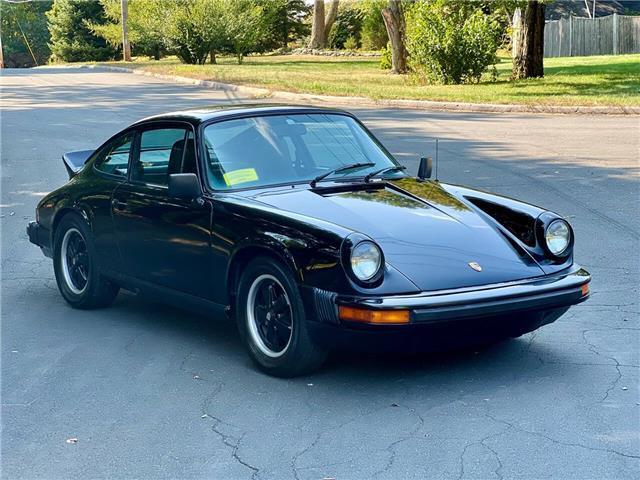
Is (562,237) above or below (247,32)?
below

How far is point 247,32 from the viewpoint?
40.4 metres

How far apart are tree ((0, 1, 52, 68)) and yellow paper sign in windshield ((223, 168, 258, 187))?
7084 centimetres

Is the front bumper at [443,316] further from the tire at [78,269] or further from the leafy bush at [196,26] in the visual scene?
the leafy bush at [196,26]

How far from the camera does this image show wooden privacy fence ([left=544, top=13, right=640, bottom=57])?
1962 inches

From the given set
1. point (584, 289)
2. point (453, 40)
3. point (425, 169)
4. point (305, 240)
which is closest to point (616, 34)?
point (453, 40)

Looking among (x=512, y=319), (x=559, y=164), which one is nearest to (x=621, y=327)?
(x=512, y=319)

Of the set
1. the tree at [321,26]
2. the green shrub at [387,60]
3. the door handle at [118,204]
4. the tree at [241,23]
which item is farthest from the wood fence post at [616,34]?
the door handle at [118,204]

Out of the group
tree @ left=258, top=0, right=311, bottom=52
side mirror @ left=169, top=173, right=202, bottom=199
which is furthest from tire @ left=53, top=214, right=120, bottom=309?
tree @ left=258, top=0, right=311, bottom=52

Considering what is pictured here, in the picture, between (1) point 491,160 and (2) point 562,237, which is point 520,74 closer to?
(1) point 491,160

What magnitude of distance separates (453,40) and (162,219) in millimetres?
20803

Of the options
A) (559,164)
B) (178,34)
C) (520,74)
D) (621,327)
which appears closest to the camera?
(621,327)

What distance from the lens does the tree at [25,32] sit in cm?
7481

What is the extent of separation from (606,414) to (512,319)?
70cm

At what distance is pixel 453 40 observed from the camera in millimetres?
26344
